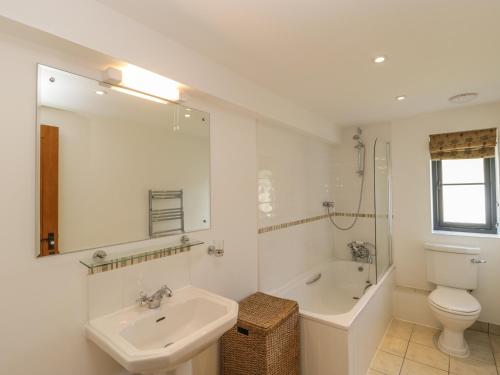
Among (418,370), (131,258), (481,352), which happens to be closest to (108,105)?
(131,258)

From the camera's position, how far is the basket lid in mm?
1750

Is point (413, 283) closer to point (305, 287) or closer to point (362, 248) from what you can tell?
point (362, 248)

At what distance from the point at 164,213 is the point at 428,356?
105 inches

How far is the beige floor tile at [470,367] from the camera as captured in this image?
7.27 ft

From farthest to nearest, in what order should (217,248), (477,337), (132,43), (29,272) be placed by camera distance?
(477,337) → (217,248) → (132,43) → (29,272)

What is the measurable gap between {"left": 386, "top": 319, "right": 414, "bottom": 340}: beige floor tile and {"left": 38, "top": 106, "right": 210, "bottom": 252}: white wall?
2.42 m

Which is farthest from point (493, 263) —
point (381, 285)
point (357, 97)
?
point (357, 97)

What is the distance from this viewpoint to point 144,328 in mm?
1426

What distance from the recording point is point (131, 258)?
55.6 inches

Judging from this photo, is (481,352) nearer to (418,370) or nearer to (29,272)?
(418,370)

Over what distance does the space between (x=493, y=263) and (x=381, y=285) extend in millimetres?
1158

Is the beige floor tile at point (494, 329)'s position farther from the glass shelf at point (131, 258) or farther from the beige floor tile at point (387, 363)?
the glass shelf at point (131, 258)

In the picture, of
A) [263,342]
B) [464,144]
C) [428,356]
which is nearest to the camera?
[263,342]

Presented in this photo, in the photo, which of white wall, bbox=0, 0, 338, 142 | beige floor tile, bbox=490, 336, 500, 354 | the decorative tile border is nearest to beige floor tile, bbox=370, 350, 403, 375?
beige floor tile, bbox=490, 336, 500, 354
